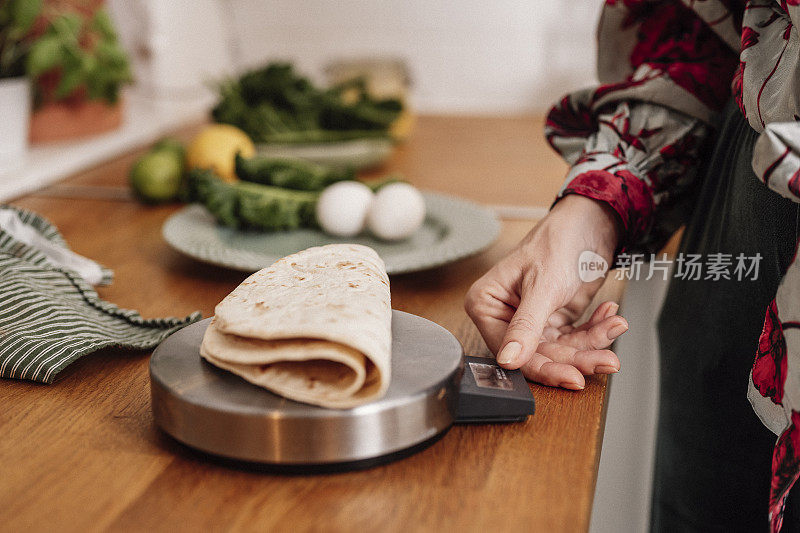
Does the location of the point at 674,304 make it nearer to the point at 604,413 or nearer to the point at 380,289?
the point at 604,413

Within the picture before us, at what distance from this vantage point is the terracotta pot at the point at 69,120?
152 centimetres

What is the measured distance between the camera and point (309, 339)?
49cm

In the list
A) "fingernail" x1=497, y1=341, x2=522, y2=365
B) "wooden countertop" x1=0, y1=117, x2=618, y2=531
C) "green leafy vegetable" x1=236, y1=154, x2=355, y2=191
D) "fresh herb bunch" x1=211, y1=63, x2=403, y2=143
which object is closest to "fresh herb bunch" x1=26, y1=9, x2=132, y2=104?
"fresh herb bunch" x1=211, y1=63, x2=403, y2=143

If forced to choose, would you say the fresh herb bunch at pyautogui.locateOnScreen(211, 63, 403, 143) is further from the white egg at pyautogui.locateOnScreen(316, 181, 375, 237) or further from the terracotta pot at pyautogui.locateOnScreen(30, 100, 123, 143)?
the white egg at pyautogui.locateOnScreen(316, 181, 375, 237)

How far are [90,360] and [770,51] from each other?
672 millimetres

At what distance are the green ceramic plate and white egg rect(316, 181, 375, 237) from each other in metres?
0.01

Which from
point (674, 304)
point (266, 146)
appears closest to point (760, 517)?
point (674, 304)

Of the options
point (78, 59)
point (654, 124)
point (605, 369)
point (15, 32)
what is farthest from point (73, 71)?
point (605, 369)

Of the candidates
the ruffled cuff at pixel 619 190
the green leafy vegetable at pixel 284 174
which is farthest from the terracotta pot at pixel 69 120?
the ruffled cuff at pixel 619 190

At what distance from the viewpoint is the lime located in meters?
1.24

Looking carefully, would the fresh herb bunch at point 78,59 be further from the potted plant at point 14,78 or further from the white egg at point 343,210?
the white egg at point 343,210

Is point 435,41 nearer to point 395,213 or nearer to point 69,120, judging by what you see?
point 69,120

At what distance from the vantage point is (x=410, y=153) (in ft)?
5.51

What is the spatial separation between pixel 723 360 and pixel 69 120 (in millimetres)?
1362
